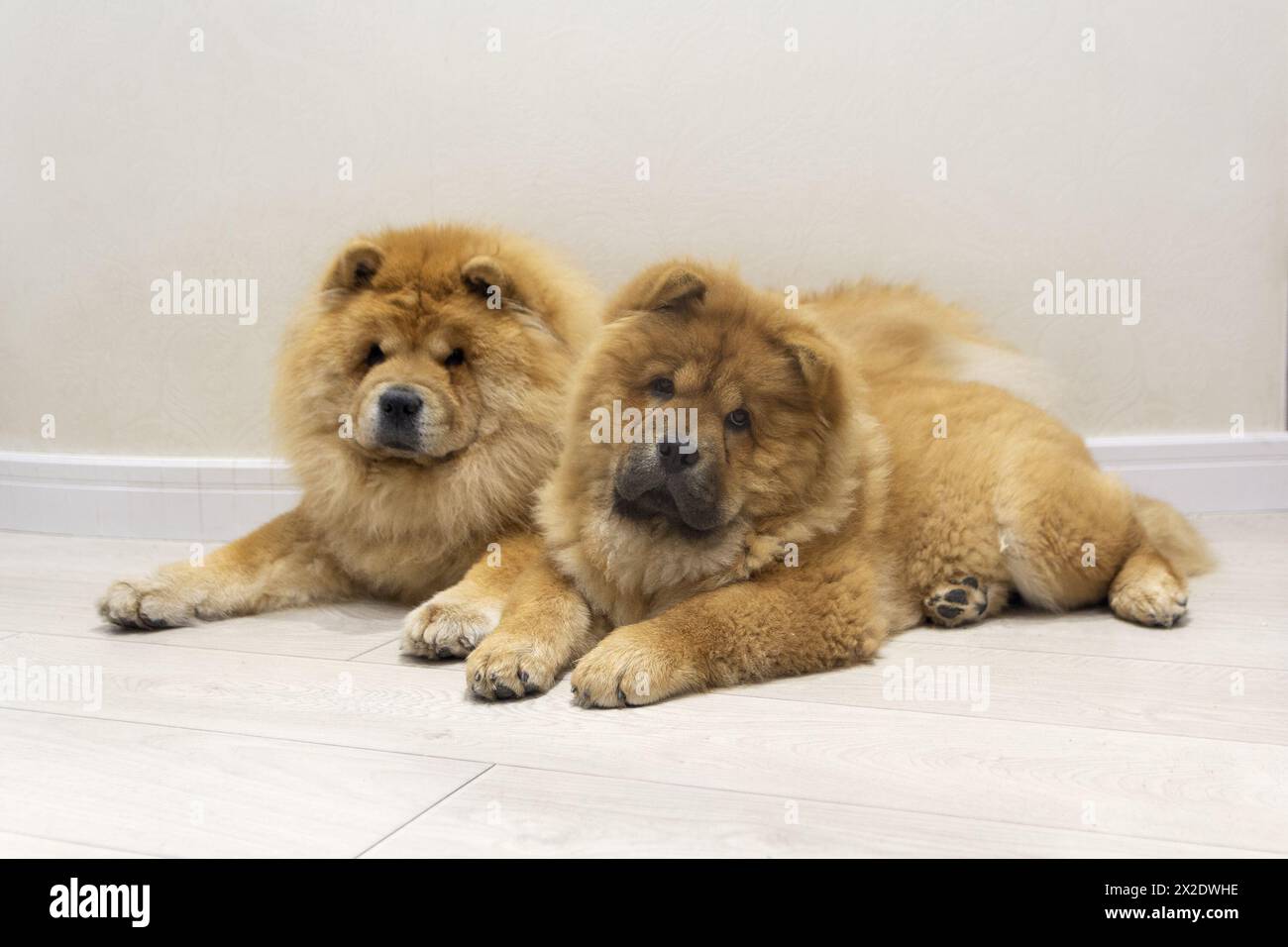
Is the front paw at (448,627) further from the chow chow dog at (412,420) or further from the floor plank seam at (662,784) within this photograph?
the floor plank seam at (662,784)

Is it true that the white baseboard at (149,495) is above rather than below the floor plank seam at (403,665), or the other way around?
above

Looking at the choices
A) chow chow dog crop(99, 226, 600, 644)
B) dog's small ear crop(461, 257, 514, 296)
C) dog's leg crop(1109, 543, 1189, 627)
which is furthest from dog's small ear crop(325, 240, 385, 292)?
dog's leg crop(1109, 543, 1189, 627)

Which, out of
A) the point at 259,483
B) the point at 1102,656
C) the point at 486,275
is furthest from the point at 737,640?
the point at 259,483

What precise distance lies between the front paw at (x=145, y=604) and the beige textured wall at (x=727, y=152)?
1.00 m

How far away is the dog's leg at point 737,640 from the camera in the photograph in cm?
175

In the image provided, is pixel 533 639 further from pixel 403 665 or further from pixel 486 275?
pixel 486 275

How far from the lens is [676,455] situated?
1.84 m

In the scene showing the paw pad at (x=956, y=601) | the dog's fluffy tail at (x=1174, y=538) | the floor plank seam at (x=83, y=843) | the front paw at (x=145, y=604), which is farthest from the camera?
the dog's fluffy tail at (x=1174, y=538)

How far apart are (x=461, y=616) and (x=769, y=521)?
23.7 inches

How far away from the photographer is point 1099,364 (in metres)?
3.17

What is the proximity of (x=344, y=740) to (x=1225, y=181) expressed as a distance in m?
2.83

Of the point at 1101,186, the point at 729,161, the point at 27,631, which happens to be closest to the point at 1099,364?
the point at 1101,186

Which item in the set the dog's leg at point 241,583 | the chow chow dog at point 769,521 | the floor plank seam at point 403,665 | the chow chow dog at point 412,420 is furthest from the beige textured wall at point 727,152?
the floor plank seam at point 403,665

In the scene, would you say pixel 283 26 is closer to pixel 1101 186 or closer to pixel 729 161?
pixel 729 161
